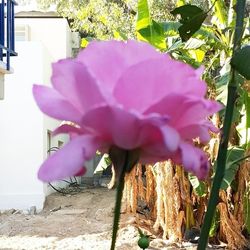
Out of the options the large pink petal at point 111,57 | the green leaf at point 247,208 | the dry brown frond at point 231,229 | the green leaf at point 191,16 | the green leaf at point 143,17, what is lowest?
the dry brown frond at point 231,229

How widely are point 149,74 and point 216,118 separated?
536 centimetres

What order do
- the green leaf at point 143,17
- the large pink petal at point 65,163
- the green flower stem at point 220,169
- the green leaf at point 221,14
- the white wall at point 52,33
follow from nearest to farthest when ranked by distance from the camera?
1. the large pink petal at point 65,163
2. the green flower stem at point 220,169
3. the green leaf at point 143,17
4. the green leaf at point 221,14
5. the white wall at point 52,33

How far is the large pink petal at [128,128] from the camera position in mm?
482

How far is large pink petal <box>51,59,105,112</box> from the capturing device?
1.64 feet

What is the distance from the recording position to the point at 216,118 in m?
5.79

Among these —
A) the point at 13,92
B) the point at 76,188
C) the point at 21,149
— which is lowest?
the point at 76,188

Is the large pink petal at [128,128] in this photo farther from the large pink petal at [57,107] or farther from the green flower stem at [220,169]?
the green flower stem at [220,169]

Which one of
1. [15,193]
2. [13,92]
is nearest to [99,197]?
[15,193]

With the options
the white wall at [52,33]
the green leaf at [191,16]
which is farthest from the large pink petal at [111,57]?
the white wall at [52,33]

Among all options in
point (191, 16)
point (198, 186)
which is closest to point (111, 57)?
point (191, 16)

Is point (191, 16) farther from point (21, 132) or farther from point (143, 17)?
point (21, 132)

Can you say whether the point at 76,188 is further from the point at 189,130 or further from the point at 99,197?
the point at 189,130

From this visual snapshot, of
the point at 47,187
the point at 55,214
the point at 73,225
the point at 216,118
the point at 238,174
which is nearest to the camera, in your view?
the point at 216,118

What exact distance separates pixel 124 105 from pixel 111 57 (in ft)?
0.18
